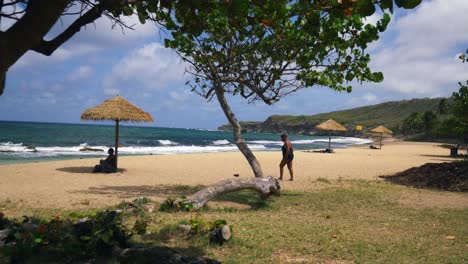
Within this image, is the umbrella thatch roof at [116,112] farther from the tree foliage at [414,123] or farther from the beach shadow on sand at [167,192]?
the tree foliage at [414,123]

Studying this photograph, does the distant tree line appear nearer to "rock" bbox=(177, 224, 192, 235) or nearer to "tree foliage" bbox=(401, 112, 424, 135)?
"tree foliage" bbox=(401, 112, 424, 135)

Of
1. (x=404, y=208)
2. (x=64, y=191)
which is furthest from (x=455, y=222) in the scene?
(x=64, y=191)

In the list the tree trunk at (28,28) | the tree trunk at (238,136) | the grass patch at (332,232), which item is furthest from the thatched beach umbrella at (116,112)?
the tree trunk at (28,28)

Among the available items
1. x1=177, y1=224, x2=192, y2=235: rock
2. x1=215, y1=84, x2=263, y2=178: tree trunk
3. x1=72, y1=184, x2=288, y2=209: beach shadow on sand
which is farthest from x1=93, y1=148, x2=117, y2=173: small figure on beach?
x1=177, y1=224, x2=192, y2=235: rock

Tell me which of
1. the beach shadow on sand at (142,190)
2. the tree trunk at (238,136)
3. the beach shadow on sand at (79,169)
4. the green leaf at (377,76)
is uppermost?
the green leaf at (377,76)

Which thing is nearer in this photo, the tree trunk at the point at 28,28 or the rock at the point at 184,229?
the tree trunk at the point at 28,28

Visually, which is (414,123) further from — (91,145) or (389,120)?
(91,145)

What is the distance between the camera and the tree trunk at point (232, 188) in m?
7.26

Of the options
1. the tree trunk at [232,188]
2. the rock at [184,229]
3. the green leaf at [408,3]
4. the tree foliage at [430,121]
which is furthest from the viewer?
the tree foliage at [430,121]

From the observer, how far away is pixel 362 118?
118125 millimetres

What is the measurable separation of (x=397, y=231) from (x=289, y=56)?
4082 mm

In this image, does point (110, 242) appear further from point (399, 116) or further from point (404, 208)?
point (399, 116)

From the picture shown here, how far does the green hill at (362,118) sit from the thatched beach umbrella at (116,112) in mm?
87269

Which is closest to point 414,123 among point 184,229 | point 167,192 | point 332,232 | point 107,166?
point 107,166
